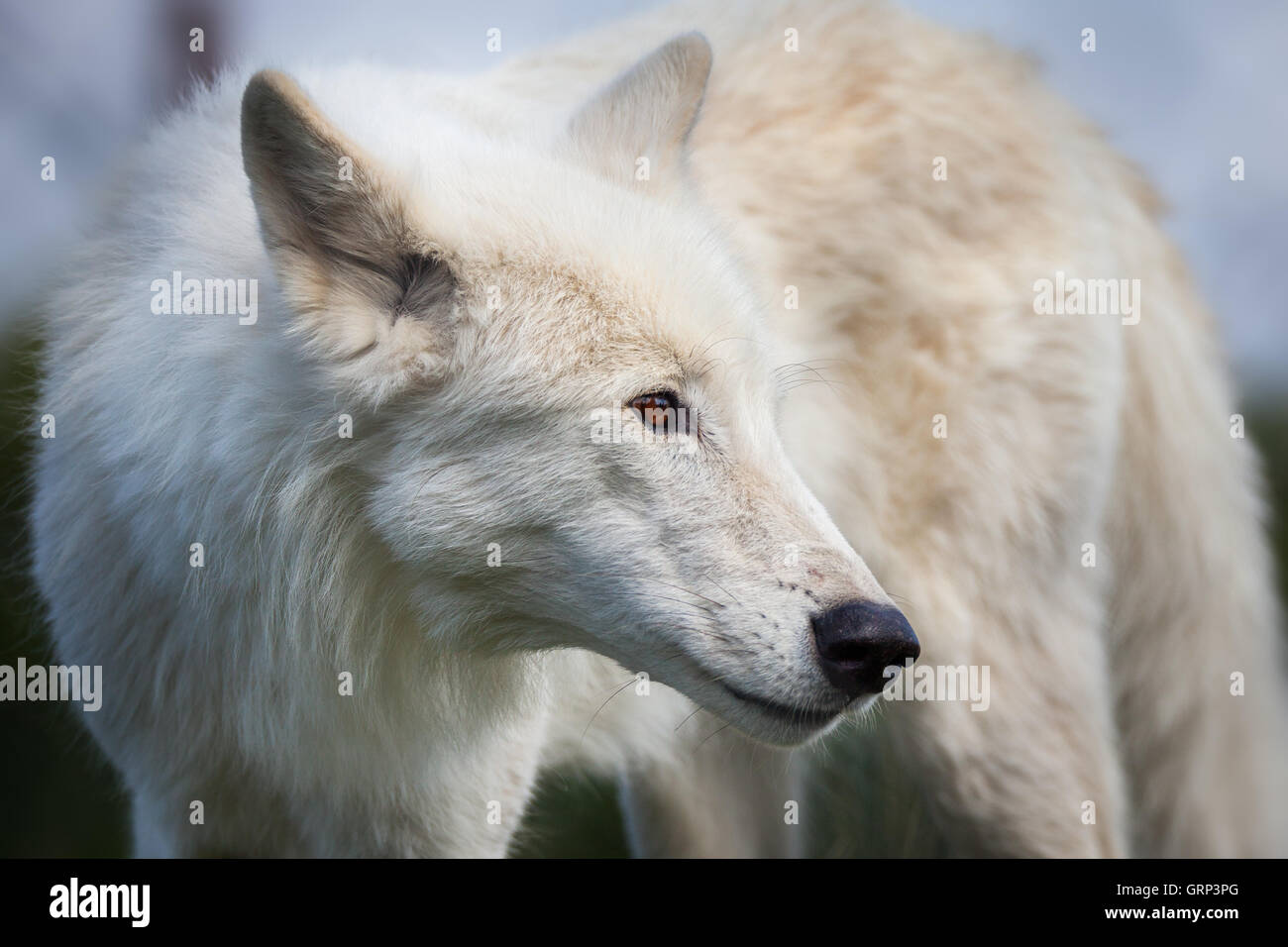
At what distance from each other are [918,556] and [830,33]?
67.4 inches

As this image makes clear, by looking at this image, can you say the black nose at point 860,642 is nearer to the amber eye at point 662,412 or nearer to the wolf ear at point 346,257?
the amber eye at point 662,412

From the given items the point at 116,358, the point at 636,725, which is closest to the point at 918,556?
the point at 636,725

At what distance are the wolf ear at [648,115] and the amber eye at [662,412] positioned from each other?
2.16 ft

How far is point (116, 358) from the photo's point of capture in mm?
2475

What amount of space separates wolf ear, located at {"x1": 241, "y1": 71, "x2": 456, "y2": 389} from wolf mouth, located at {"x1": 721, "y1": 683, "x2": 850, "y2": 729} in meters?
0.87

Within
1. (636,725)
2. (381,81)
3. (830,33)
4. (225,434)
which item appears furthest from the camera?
(830,33)

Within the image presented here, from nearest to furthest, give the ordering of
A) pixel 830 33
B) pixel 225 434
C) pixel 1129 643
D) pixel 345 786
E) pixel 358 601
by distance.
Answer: pixel 225 434
pixel 358 601
pixel 345 786
pixel 830 33
pixel 1129 643

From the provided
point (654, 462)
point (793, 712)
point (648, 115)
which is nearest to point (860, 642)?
point (793, 712)

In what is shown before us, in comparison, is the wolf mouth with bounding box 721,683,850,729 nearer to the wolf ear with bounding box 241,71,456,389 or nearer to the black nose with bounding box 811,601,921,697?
the black nose with bounding box 811,601,921,697

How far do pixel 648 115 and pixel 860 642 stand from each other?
4.53 ft

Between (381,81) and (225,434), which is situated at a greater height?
(381,81)

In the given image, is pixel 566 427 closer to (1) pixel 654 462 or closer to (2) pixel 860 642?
(1) pixel 654 462

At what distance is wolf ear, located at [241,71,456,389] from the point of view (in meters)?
2.00
